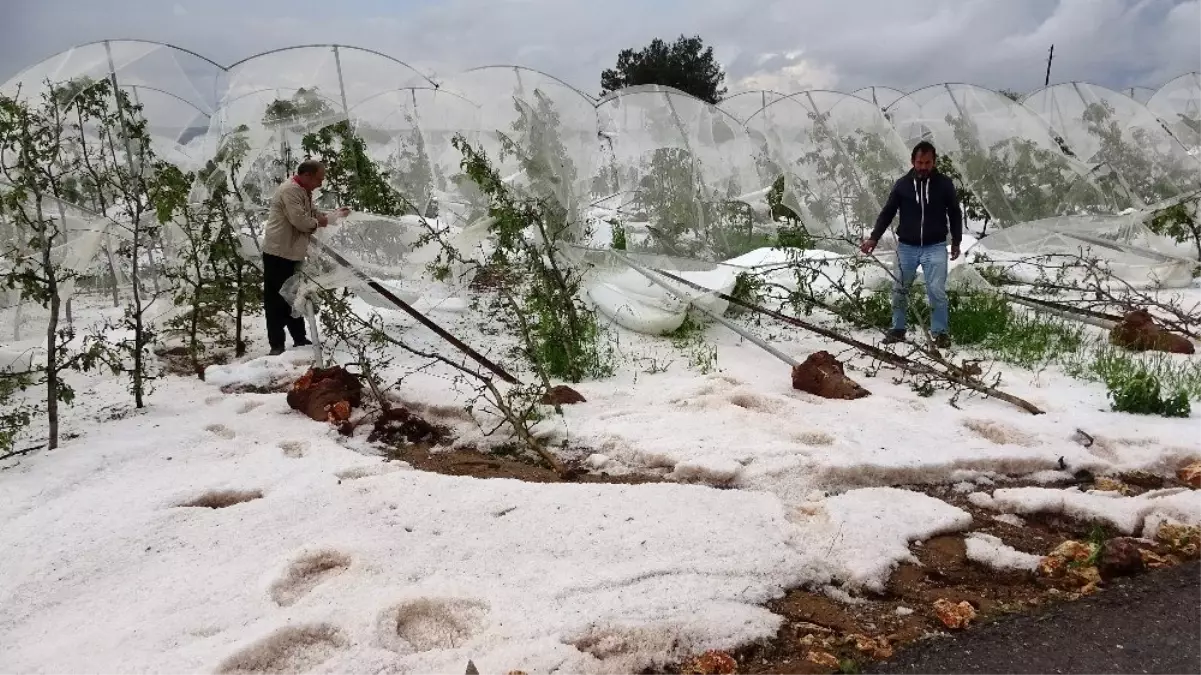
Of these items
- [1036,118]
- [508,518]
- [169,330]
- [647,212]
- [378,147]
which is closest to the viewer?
[508,518]

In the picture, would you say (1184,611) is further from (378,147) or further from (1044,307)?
(378,147)

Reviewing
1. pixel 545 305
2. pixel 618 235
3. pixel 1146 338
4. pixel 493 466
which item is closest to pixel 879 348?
pixel 1146 338

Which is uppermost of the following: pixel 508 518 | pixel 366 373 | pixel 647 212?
pixel 647 212

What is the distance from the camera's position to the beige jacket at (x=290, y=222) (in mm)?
5301

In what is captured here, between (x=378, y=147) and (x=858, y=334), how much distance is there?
15.7ft

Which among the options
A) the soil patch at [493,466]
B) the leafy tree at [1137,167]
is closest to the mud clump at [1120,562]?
the soil patch at [493,466]

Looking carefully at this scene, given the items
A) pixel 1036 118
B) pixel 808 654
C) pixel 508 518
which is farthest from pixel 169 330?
pixel 1036 118

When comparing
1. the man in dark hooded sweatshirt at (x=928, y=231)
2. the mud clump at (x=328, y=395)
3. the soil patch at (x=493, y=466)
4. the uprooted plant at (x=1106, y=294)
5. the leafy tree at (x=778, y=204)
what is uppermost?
the leafy tree at (x=778, y=204)

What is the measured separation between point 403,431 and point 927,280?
389cm

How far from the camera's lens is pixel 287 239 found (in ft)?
18.1

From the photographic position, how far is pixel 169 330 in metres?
5.43

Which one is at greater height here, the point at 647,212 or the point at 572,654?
the point at 647,212

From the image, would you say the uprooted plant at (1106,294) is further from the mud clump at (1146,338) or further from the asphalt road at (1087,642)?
the asphalt road at (1087,642)

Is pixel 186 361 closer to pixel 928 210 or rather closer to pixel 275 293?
pixel 275 293
